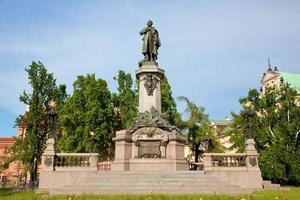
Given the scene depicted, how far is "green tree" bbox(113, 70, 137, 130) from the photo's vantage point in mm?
40756

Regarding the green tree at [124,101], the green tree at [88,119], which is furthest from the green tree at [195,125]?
the green tree at [88,119]

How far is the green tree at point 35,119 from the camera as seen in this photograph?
111ft

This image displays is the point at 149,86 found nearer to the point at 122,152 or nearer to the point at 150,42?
the point at 150,42

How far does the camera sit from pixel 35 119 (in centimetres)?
3484

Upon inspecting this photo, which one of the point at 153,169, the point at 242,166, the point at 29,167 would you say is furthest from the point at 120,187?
the point at 29,167

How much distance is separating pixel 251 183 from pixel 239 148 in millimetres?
17809

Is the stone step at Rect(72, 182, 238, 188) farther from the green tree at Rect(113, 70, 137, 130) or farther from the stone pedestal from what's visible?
the green tree at Rect(113, 70, 137, 130)

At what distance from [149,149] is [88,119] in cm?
1841

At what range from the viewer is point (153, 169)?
20.4m

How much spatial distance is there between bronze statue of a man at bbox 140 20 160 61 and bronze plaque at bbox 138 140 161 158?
6.69 meters

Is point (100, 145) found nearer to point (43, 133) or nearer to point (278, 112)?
point (43, 133)

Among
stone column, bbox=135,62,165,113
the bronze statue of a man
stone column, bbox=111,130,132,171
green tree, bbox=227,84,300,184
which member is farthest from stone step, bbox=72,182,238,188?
green tree, bbox=227,84,300,184

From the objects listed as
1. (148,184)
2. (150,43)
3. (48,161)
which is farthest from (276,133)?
(48,161)

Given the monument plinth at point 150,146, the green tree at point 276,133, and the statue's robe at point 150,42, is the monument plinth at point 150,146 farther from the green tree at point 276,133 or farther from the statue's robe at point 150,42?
the green tree at point 276,133
